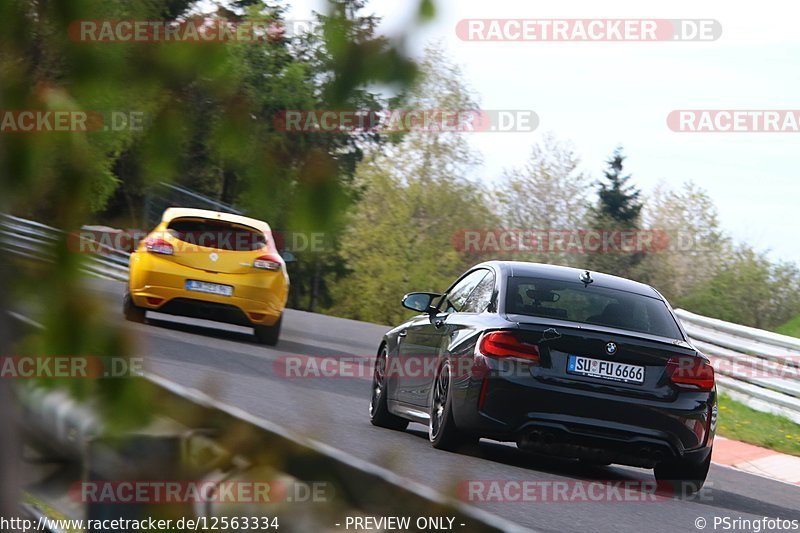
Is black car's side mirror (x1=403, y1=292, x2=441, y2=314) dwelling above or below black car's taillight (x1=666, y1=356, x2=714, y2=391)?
above

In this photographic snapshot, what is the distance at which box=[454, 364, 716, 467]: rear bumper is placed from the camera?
831 cm

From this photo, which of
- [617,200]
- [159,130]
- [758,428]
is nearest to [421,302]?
[758,428]

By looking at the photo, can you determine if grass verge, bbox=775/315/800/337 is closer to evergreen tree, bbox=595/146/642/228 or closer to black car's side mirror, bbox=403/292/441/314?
black car's side mirror, bbox=403/292/441/314

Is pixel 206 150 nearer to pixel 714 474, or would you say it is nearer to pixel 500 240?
pixel 714 474

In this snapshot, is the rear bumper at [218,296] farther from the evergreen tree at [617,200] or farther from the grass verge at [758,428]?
the evergreen tree at [617,200]

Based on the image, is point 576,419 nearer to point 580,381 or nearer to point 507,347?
point 580,381

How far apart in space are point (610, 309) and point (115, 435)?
7058 millimetres

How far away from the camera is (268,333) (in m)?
17.1

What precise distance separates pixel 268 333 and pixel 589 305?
28.6 feet

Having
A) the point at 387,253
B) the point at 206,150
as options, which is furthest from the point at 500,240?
→ the point at 206,150

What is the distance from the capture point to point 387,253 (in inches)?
2628

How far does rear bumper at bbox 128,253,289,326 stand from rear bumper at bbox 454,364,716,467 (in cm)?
724

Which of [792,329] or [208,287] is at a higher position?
[208,287]

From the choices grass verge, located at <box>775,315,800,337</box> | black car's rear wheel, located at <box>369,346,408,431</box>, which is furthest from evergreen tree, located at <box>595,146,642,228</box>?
black car's rear wheel, located at <box>369,346,408,431</box>
